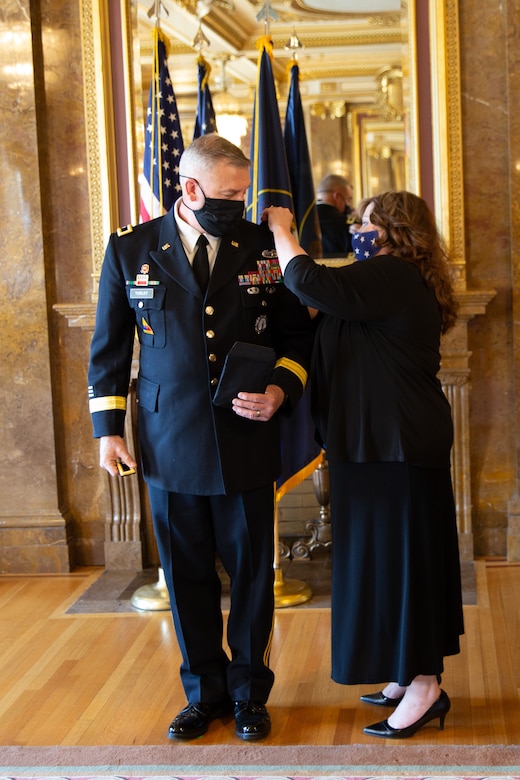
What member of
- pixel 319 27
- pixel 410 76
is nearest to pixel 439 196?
pixel 410 76

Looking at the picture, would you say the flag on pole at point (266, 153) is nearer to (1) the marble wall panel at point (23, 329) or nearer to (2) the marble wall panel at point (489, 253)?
(2) the marble wall panel at point (489, 253)

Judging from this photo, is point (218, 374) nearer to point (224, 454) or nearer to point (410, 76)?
point (224, 454)

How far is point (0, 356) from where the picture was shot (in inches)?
177

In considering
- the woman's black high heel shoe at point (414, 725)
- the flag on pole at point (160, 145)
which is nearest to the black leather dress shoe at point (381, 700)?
the woman's black high heel shoe at point (414, 725)

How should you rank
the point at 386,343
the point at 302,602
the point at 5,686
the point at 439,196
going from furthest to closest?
the point at 439,196 → the point at 302,602 → the point at 5,686 → the point at 386,343

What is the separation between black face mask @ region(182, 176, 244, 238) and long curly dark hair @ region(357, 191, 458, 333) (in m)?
0.36

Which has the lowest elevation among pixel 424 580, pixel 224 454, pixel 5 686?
pixel 5 686

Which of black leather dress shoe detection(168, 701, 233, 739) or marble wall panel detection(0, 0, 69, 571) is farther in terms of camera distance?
marble wall panel detection(0, 0, 69, 571)

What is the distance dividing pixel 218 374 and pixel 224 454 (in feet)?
0.70

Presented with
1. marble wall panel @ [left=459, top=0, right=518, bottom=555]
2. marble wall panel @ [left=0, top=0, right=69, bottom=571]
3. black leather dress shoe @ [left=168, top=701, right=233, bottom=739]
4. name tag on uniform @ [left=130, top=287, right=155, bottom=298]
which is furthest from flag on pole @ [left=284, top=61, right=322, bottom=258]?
black leather dress shoe @ [left=168, top=701, right=233, bottom=739]

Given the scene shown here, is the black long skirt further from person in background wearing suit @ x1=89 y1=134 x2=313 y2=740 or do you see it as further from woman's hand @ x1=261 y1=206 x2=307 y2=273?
woman's hand @ x1=261 y1=206 x2=307 y2=273

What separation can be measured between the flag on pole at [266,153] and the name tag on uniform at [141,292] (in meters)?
1.58

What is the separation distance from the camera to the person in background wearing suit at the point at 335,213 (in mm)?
4754

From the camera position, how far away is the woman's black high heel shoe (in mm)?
2648
